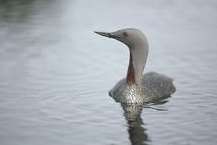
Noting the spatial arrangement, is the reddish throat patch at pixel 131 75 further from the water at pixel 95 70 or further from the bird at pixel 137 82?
the water at pixel 95 70

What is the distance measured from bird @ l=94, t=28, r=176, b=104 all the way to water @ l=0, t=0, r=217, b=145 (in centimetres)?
21

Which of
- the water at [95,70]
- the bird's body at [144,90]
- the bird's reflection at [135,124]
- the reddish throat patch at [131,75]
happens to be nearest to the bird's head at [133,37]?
the reddish throat patch at [131,75]

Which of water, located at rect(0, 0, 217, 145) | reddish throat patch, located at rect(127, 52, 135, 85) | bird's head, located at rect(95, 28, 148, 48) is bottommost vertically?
water, located at rect(0, 0, 217, 145)

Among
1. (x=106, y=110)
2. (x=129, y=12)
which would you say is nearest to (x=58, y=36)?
(x=129, y=12)

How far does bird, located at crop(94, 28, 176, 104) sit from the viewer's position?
12.8 metres

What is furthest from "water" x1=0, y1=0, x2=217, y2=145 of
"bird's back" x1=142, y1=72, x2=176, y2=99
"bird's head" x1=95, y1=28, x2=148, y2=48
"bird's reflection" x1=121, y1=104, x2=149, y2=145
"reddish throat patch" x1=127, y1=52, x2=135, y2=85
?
"bird's head" x1=95, y1=28, x2=148, y2=48

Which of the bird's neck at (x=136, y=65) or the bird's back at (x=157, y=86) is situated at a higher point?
the bird's neck at (x=136, y=65)

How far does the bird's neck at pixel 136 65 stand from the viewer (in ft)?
42.3

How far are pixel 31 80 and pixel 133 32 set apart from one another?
2091mm

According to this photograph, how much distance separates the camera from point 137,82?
12922 millimetres

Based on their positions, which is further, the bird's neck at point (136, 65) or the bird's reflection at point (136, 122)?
the bird's neck at point (136, 65)

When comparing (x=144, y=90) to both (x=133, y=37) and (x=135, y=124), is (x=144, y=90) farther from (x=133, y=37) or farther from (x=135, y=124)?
(x=135, y=124)

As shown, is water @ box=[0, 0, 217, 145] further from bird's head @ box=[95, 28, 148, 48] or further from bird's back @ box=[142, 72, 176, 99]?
bird's head @ box=[95, 28, 148, 48]

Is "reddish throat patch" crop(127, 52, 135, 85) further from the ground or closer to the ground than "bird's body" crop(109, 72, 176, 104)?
further from the ground
